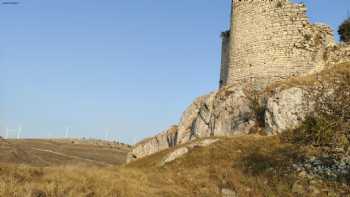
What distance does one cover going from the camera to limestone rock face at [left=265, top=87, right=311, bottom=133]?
17188mm

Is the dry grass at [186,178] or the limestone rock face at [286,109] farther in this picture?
the limestone rock face at [286,109]

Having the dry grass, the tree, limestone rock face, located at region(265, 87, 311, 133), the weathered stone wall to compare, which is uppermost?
the tree

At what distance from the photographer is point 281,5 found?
852 inches

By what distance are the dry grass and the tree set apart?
1155 cm

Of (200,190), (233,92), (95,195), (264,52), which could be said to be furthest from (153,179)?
(264,52)

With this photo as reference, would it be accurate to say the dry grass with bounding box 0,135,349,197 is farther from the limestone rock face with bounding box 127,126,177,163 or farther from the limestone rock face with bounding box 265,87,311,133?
the limestone rock face with bounding box 127,126,177,163

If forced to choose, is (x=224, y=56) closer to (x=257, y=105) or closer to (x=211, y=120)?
(x=211, y=120)

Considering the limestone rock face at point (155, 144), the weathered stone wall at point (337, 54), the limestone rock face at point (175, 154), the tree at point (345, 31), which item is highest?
the tree at point (345, 31)

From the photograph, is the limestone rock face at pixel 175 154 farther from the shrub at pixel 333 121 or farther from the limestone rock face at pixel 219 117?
the shrub at pixel 333 121

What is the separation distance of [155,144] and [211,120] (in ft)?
18.0

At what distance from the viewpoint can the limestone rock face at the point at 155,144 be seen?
Answer: 24798mm

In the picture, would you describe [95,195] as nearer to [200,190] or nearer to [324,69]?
[200,190]

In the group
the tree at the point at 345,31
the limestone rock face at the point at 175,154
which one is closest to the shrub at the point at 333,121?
the limestone rock face at the point at 175,154

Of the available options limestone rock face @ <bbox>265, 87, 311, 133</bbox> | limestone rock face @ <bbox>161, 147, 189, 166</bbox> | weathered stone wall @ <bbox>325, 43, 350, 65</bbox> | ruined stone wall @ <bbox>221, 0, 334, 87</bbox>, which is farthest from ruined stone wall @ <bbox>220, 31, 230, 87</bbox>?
limestone rock face @ <bbox>161, 147, 189, 166</bbox>
